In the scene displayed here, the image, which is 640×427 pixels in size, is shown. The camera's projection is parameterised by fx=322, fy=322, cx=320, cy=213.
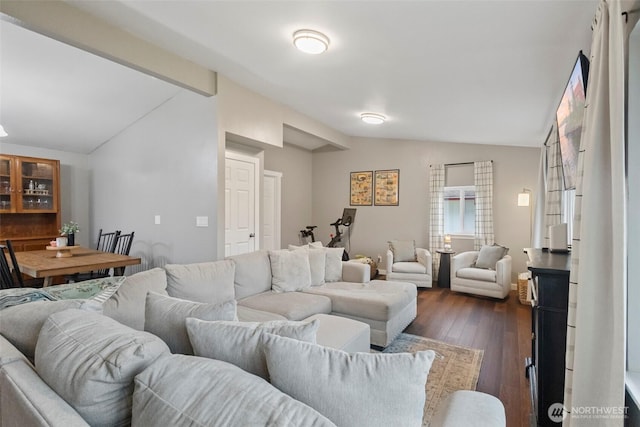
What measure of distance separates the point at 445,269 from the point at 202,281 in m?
4.21

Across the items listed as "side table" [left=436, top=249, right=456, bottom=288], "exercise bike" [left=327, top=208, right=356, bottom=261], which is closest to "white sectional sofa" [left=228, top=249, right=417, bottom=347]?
"side table" [left=436, top=249, right=456, bottom=288]

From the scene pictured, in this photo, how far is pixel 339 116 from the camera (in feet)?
16.0

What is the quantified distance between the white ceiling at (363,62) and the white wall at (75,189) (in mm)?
860

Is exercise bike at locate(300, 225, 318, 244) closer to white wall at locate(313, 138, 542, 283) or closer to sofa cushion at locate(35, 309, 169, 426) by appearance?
white wall at locate(313, 138, 542, 283)

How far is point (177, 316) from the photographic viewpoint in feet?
4.30

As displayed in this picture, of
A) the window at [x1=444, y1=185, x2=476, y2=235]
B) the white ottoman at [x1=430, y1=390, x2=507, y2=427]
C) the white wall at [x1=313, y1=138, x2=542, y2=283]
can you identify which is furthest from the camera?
the window at [x1=444, y1=185, x2=476, y2=235]

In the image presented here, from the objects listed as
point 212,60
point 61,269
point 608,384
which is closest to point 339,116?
point 212,60

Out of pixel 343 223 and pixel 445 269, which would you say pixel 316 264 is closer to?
pixel 445 269

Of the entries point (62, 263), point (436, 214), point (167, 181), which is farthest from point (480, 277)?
point (62, 263)

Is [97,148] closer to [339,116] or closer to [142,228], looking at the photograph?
[142,228]

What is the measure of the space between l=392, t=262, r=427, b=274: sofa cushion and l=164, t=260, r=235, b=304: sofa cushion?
3255 millimetres

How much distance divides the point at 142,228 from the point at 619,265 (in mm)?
4977

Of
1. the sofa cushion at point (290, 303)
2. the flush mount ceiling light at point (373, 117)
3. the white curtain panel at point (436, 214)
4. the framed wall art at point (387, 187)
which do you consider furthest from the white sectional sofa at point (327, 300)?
the framed wall art at point (387, 187)

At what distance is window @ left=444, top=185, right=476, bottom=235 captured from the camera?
5664mm
